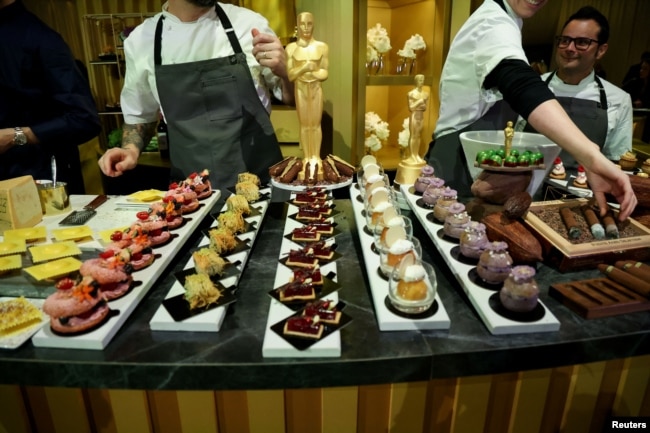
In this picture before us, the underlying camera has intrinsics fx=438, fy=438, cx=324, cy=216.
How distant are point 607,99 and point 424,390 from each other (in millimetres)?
2836

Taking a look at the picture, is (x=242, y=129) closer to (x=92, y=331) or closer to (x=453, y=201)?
(x=453, y=201)

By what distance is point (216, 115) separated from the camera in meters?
2.39

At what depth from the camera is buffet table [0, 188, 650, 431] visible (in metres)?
1.03

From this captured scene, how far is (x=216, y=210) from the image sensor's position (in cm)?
204

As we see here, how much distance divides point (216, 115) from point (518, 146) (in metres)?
1.53

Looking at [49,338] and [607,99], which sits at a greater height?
[607,99]

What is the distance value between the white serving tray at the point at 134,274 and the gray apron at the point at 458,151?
108 cm

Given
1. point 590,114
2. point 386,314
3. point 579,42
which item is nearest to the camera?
point 386,314

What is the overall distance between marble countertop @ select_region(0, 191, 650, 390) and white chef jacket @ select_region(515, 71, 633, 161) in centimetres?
233

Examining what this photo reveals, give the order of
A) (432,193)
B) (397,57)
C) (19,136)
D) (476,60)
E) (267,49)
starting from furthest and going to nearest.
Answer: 1. (397,57)
2. (19,136)
3. (267,49)
4. (432,193)
5. (476,60)

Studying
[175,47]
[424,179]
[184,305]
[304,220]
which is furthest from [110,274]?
[175,47]

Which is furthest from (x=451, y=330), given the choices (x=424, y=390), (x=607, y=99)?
(x=607, y=99)

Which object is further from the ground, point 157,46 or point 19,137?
point 157,46

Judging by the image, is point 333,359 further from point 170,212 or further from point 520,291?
point 170,212
